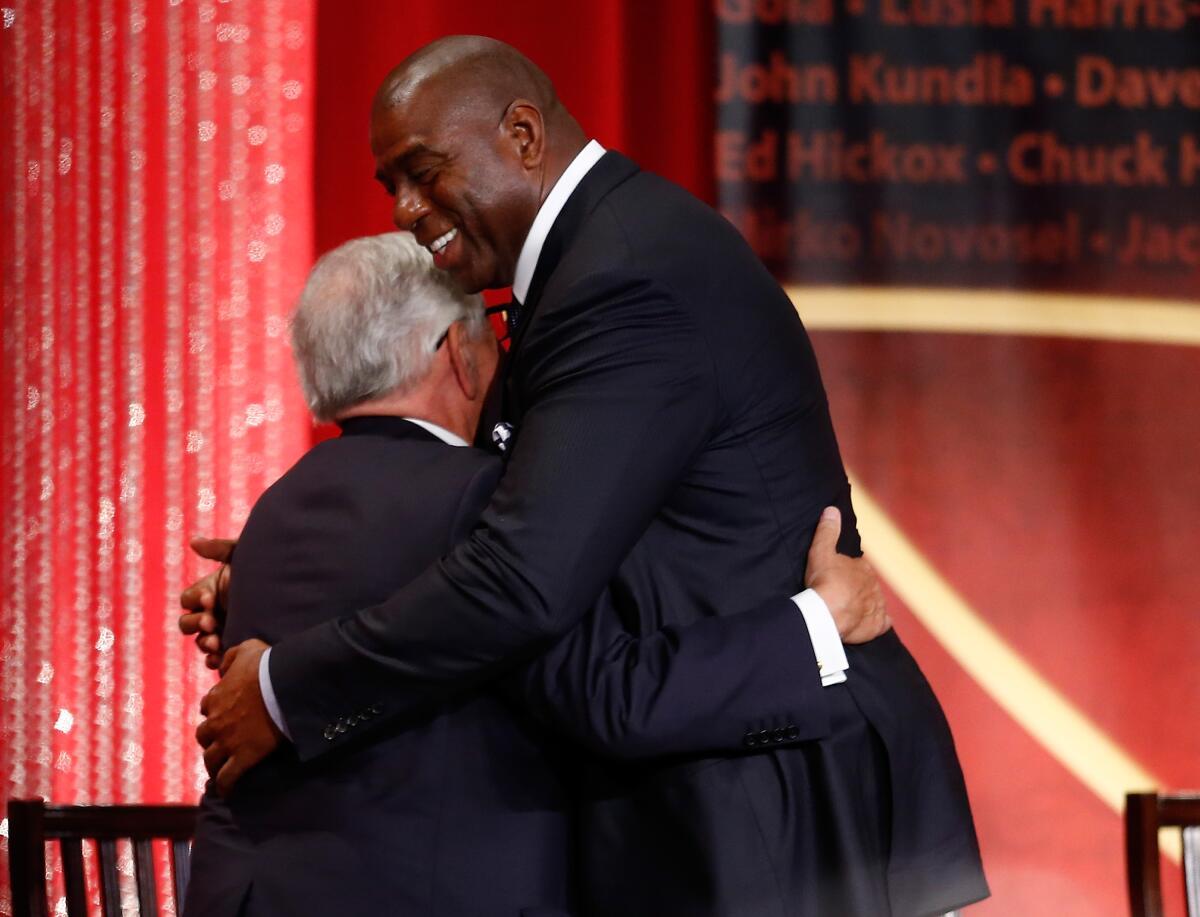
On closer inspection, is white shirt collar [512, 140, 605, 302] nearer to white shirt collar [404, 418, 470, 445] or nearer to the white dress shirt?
the white dress shirt

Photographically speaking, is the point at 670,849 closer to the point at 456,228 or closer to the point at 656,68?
the point at 456,228

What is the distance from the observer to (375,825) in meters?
1.45

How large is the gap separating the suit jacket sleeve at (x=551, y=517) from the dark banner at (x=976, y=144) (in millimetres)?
1487

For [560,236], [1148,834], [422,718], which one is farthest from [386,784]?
[1148,834]

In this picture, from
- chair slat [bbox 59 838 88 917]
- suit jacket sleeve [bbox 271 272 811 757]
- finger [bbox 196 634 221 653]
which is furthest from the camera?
chair slat [bbox 59 838 88 917]

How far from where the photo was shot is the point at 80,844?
1.95m

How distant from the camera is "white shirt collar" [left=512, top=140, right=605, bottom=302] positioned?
154cm

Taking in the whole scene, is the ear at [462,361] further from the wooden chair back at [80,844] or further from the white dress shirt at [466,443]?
the wooden chair back at [80,844]

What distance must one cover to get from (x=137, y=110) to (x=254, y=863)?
1826 millimetres

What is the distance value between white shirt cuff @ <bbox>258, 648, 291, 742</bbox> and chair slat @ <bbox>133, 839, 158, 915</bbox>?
0.60 metres

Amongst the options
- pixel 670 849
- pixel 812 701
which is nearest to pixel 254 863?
pixel 670 849

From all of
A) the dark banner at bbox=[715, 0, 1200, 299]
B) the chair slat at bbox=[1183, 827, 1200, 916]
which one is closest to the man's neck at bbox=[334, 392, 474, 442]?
the chair slat at bbox=[1183, 827, 1200, 916]

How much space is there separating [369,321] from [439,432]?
14 centimetres

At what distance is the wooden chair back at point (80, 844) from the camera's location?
1874 mm
